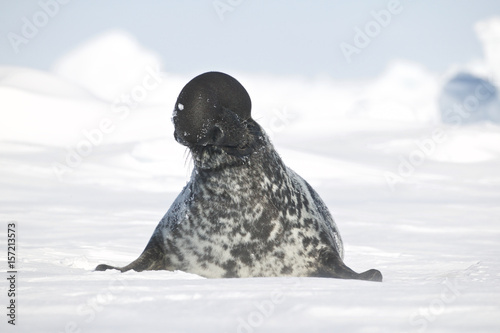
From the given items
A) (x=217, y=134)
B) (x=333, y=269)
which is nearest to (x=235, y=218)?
(x=217, y=134)

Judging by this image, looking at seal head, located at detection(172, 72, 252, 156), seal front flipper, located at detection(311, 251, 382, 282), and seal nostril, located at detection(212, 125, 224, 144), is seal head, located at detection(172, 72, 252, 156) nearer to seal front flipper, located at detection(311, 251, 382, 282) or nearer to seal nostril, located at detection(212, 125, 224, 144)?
seal nostril, located at detection(212, 125, 224, 144)

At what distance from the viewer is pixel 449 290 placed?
11.0 ft

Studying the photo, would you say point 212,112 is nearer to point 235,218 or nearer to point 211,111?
point 211,111

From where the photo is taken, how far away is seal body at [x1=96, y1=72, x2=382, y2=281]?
16.2 ft

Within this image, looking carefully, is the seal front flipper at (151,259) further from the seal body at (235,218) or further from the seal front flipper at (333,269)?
the seal front flipper at (333,269)

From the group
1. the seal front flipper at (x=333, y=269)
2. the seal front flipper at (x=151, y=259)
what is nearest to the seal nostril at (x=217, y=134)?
the seal front flipper at (x=151, y=259)

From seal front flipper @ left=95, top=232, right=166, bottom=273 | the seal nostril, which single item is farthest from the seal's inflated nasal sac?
seal front flipper @ left=95, top=232, right=166, bottom=273

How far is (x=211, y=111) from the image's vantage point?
475 centimetres

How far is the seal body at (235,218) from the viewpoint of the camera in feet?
16.2

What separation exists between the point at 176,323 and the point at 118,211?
8773 mm

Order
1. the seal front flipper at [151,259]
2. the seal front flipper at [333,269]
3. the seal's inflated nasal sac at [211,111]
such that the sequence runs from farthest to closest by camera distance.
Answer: the seal front flipper at [151,259]
the seal front flipper at [333,269]
the seal's inflated nasal sac at [211,111]

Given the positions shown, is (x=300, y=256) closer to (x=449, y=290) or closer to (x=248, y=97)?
(x=248, y=97)

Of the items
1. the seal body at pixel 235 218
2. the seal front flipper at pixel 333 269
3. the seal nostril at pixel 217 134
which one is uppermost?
the seal nostril at pixel 217 134

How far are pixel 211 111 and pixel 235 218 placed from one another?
35.2 inches
